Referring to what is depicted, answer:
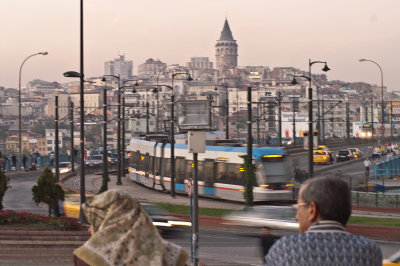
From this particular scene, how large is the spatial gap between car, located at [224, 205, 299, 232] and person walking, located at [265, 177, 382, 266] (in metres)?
12.1

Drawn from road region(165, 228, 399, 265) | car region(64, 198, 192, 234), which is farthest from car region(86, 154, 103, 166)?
car region(64, 198, 192, 234)

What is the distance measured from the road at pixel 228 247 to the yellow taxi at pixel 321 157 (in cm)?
4495

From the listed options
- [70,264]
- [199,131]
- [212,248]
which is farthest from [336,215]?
[212,248]

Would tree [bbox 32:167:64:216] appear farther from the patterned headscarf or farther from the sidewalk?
the patterned headscarf

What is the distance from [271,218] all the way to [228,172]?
721 inches

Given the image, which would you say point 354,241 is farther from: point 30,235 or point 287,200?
point 287,200

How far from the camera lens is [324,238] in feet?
13.6

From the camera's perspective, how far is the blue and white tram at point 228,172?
33.1 metres

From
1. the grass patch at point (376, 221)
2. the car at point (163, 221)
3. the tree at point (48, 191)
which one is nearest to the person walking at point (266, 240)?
the car at point (163, 221)

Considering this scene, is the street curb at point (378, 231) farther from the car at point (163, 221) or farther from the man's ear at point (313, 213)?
the man's ear at point (313, 213)

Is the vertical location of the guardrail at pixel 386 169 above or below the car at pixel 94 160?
above

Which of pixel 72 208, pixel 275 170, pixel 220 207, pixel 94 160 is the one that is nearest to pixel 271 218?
pixel 72 208

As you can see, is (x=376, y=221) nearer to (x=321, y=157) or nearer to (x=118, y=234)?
(x=118, y=234)

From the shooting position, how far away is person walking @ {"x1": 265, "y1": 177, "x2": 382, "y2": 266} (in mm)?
4102
